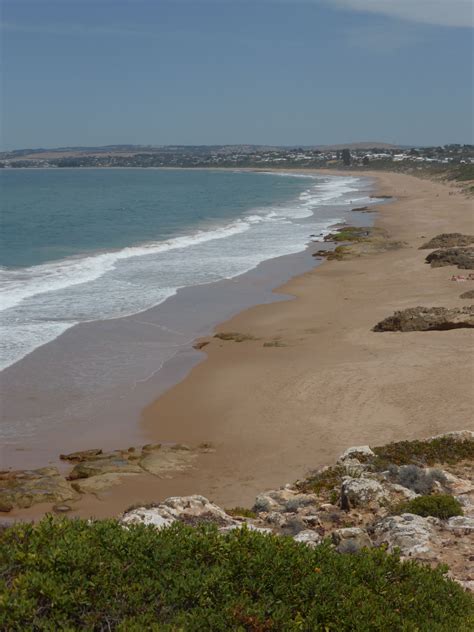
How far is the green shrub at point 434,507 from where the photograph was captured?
913cm

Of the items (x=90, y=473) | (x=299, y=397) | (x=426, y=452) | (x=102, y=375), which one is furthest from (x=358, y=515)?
(x=102, y=375)

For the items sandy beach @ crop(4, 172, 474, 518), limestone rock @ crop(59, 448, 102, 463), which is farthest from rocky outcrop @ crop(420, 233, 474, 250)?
limestone rock @ crop(59, 448, 102, 463)

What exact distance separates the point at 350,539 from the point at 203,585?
263 centimetres

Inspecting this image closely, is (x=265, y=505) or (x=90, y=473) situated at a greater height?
(x=265, y=505)

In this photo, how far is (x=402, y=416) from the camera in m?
14.5

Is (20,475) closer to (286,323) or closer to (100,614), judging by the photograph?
(100,614)

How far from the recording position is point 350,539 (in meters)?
7.92

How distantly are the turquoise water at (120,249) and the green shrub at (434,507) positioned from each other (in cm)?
1265

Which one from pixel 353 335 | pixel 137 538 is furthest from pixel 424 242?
pixel 137 538

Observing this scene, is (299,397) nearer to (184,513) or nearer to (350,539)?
(184,513)

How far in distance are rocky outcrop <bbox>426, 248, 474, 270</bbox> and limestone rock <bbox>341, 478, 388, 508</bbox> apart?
2329 centimetres

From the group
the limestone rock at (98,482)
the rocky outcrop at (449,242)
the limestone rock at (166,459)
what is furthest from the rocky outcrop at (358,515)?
the rocky outcrop at (449,242)

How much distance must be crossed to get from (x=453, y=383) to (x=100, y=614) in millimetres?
12097

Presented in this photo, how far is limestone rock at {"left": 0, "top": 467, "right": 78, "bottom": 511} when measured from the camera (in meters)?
11.4
